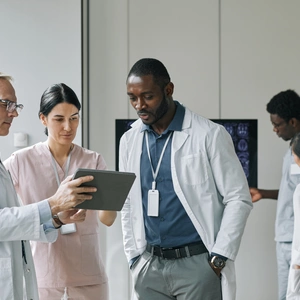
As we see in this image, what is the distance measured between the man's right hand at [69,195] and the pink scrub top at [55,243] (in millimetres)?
798

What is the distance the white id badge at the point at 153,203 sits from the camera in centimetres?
292

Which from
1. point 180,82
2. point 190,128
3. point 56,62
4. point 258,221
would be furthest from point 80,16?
point 190,128

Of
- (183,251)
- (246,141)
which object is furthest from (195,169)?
(246,141)

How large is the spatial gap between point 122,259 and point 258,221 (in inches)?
43.7

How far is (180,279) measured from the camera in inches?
113

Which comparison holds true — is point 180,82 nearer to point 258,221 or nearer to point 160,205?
point 258,221

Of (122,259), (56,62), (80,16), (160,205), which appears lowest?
(122,259)

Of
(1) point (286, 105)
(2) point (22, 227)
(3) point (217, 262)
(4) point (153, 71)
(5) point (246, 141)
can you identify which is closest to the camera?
(2) point (22, 227)

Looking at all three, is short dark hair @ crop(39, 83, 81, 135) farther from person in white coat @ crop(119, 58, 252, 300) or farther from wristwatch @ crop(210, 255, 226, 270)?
wristwatch @ crop(210, 255, 226, 270)

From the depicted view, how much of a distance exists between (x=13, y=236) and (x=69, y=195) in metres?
0.26

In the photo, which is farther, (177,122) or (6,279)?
(177,122)

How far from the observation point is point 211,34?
16.9ft

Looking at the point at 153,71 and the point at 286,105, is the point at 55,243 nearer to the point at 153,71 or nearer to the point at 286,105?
the point at 153,71

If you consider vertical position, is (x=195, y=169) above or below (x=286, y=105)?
below
